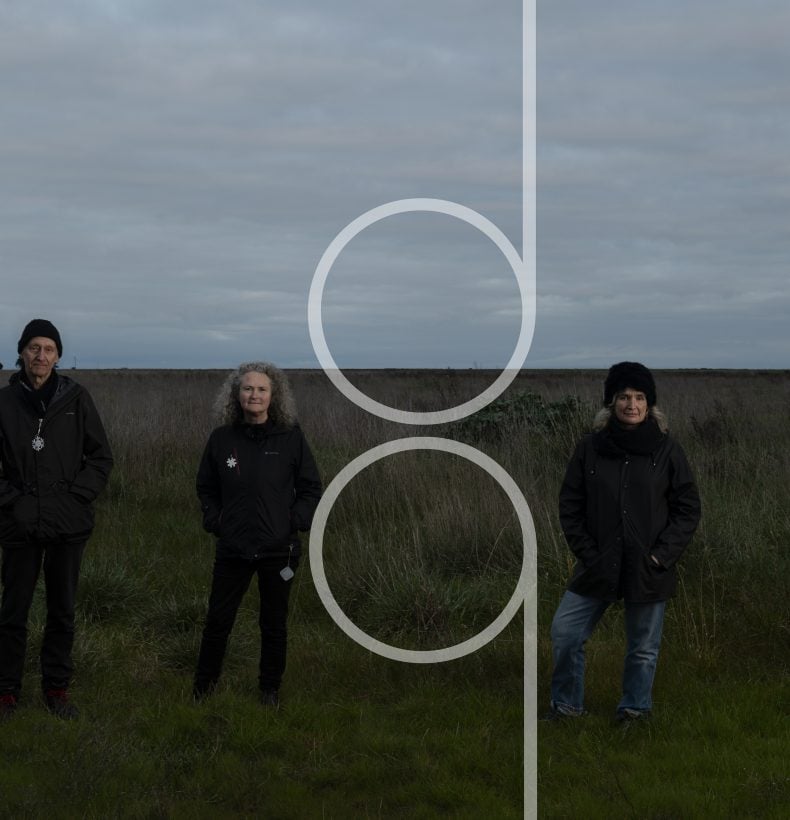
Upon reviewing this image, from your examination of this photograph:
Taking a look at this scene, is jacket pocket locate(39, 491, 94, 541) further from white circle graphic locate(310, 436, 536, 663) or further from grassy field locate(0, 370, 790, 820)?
white circle graphic locate(310, 436, 536, 663)

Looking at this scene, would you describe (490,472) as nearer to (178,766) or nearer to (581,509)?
(581,509)

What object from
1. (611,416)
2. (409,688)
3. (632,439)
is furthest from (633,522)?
(409,688)

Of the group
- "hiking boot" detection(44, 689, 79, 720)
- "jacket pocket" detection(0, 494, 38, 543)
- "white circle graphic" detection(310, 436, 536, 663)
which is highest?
"jacket pocket" detection(0, 494, 38, 543)

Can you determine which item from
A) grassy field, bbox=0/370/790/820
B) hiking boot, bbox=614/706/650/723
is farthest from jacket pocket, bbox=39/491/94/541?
hiking boot, bbox=614/706/650/723

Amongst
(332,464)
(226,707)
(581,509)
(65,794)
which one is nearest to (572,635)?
(581,509)

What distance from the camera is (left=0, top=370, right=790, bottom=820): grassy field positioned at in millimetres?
4207

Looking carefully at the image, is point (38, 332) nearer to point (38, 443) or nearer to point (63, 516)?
point (38, 443)

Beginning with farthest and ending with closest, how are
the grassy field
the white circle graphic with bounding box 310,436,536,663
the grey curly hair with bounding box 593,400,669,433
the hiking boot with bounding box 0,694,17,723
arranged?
the white circle graphic with bounding box 310,436,536,663, the hiking boot with bounding box 0,694,17,723, the grey curly hair with bounding box 593,400,669,433, the grassy field

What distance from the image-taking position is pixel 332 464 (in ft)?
37.8

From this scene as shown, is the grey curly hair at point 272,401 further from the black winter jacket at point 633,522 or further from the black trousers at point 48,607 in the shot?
the black winter jacket at point 633,522

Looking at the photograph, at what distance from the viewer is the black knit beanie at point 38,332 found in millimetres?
4914

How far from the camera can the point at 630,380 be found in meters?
4.69

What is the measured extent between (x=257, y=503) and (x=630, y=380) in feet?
6.76

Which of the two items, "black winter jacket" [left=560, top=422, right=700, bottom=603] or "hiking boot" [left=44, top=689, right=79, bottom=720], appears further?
"hiking boot" [left=44, top=689, right=79, bottom=720]
